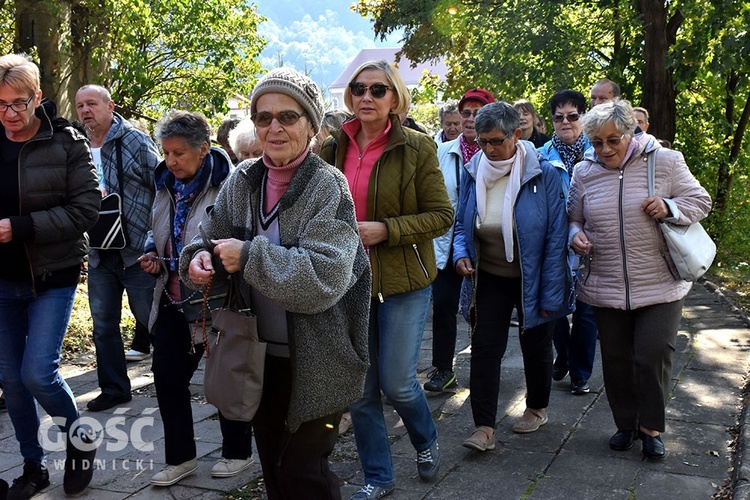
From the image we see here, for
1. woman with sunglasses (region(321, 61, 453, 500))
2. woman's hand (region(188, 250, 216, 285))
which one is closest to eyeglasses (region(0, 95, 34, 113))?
woman with sunglasses (region(321, 61, 453, 500))

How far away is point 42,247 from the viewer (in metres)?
4.44

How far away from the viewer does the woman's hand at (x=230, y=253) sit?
9.71ft

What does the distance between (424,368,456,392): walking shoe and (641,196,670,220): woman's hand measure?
2184 mm

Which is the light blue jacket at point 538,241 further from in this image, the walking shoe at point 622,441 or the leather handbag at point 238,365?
the leather handbag at point 238,365

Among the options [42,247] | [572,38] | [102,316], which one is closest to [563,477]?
[42,247]

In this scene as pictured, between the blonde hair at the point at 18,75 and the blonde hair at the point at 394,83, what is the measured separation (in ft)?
5.05

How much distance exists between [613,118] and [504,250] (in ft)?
3.14

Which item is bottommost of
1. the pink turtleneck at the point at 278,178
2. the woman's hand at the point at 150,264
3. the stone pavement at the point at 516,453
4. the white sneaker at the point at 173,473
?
the stone pavement at the point at 516,453

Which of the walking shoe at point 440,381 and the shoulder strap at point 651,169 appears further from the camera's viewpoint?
the walking shoe at point 440,381

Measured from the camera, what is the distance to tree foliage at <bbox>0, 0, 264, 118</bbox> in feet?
40.0

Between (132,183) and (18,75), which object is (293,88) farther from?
(132,183)

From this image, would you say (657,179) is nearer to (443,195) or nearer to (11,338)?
(443,195)

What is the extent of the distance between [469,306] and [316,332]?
2.27 metres

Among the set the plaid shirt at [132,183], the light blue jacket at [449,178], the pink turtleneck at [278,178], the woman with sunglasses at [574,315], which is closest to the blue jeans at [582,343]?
the woman with sunglasses at [574,315]
